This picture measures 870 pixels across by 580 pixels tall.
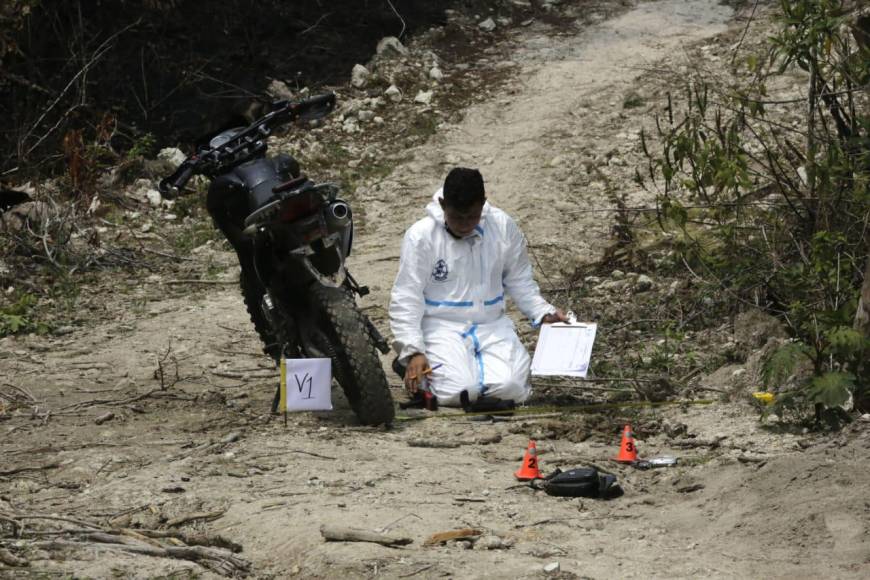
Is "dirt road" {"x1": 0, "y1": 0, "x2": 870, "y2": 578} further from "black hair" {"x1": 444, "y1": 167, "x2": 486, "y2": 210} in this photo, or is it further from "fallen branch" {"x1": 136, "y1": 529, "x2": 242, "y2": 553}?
"black hair" {"x1": 444, "y1": 167, "x2": 486, "y2": 210}

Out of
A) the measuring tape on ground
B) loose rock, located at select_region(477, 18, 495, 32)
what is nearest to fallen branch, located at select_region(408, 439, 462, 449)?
the measuring tape on ground

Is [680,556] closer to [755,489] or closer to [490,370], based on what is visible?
[755,489]

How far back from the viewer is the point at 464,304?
665cm

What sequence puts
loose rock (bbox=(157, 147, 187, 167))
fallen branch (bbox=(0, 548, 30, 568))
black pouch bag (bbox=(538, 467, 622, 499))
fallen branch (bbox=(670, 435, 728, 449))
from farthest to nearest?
loose rock (bbox=(157, 147, 187, 167)) < fallen branch (bbox=(670, 435, 728, 449)) < black pouch bag (bbox=(538, 467, 622, 499)) < fallen branch (bbox=(0, 548, 30, 568))

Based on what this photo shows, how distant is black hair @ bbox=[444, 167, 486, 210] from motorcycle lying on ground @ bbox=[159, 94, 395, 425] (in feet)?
1.69

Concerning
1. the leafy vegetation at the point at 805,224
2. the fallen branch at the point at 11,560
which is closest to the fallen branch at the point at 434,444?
the leafy vegetation at the point at 805,224

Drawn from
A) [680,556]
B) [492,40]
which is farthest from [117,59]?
[680,556]

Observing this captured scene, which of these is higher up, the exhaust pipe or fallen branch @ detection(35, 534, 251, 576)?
the exhaust pipe

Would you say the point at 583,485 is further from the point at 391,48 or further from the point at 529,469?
the point at 391,48

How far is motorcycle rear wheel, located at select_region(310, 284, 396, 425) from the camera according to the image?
19.2ft

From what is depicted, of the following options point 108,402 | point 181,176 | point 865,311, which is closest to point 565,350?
point 865,311

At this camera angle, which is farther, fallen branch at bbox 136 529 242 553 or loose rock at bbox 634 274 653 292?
loose rock at bbox 634 274 653 292

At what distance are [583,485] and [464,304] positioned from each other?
1924mm

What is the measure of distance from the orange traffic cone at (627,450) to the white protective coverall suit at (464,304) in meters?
1.10
